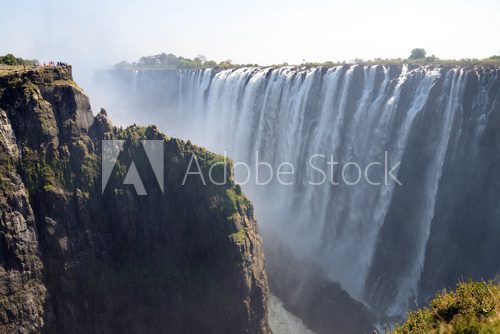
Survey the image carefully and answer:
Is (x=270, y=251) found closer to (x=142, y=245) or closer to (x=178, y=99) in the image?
(x=142, y=245)

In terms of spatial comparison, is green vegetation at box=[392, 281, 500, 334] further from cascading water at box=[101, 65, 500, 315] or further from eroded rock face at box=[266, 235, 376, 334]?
eroded rock face at box=[266, 235, 376, 334]

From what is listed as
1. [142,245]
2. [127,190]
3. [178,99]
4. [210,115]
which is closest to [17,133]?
[127,190]

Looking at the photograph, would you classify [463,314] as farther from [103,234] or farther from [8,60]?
[8,60]

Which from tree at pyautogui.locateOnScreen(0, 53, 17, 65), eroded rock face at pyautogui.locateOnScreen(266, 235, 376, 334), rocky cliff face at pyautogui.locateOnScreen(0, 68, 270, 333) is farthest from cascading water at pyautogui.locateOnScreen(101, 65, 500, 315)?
tree at pyautogui.locateOnScreen(0, 53, 17, 65)

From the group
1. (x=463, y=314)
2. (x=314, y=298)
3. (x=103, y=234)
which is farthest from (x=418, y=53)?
(x=463, y=314)

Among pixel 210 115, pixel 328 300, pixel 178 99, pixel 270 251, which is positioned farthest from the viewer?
pixel 178 99

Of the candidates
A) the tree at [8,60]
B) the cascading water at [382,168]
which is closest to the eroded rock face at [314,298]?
the cascading water at [382,168]
